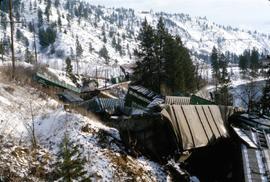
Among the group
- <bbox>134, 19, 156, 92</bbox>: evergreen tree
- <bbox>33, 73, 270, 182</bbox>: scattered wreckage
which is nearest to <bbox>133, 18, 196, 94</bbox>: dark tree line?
<bbox>134, 19, 156, 92</bbox>: evergreen tree

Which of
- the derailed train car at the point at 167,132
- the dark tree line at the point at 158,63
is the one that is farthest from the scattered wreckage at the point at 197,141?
the dark tree line at the point at 158,63

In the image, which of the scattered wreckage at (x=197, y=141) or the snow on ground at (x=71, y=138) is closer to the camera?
the snow on ground at (x=71, y=138)

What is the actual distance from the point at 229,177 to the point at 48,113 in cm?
850

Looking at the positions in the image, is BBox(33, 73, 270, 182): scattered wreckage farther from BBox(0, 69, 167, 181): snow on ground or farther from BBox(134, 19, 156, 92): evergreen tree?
BBox(134, 19, 156, 92): evergreen tree

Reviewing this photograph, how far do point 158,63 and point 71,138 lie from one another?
36051 millimetres

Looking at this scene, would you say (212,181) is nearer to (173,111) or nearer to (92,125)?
(173,111)

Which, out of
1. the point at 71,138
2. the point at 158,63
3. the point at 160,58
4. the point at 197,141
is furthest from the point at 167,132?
the point at 160,58

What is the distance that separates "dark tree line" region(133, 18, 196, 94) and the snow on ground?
3237cm

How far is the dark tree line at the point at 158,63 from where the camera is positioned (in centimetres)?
5125

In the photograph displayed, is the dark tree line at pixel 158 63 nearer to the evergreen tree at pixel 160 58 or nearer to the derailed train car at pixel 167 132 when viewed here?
the evergreen tree at pixel 160 58

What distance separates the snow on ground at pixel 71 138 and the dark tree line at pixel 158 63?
32366 millimetres

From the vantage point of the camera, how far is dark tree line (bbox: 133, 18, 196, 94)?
168ft

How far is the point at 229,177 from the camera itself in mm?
16656

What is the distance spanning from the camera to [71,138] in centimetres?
1616
